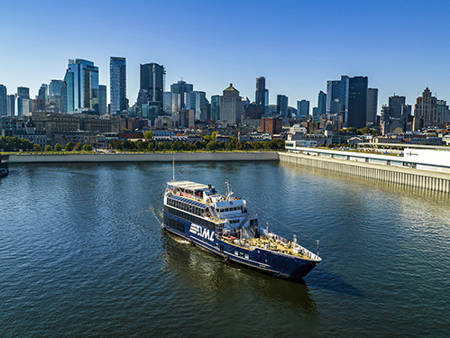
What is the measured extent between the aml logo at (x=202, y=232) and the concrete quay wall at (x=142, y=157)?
122950 millimetres

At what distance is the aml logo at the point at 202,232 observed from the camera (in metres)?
46.2

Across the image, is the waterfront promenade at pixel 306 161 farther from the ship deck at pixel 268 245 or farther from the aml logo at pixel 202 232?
the ship deck at pixel 268 245

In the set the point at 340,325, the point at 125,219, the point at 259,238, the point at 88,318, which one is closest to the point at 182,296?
the point at 88,318

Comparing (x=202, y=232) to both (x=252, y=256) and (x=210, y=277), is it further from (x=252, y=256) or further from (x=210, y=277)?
(x=252, y=256)

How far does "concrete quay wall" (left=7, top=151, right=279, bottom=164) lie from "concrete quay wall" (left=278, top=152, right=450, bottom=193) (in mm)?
31680

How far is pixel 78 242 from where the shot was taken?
51938mm

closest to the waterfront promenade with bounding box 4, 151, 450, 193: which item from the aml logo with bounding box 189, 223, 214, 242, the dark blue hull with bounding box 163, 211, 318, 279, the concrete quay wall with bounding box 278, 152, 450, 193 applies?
the concrete quay wall with bounding box 278, 152, 450, 193

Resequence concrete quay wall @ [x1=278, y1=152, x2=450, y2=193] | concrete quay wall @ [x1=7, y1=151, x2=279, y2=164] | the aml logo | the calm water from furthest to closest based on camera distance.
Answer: concrete quay wall @ [x1=7, y1=151, x2=279, y2=164]
concrete quay wall @ [x1=278, y1=152, x2=450, y2=193]
the aml logo
the calm water

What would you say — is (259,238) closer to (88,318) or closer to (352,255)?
(352,255)

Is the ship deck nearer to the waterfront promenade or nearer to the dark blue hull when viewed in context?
the dark blue hull

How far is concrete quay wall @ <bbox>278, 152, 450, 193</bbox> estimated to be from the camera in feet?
314

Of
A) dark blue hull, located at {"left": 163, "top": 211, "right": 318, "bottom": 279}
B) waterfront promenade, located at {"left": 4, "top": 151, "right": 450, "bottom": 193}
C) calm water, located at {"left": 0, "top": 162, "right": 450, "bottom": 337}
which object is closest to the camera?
calm water, located at {"left": 0, "top": 162, "right": 450, "bottom": 337}

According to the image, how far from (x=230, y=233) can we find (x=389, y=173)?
3322 inches

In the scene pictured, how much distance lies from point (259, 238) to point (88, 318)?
20.4m
